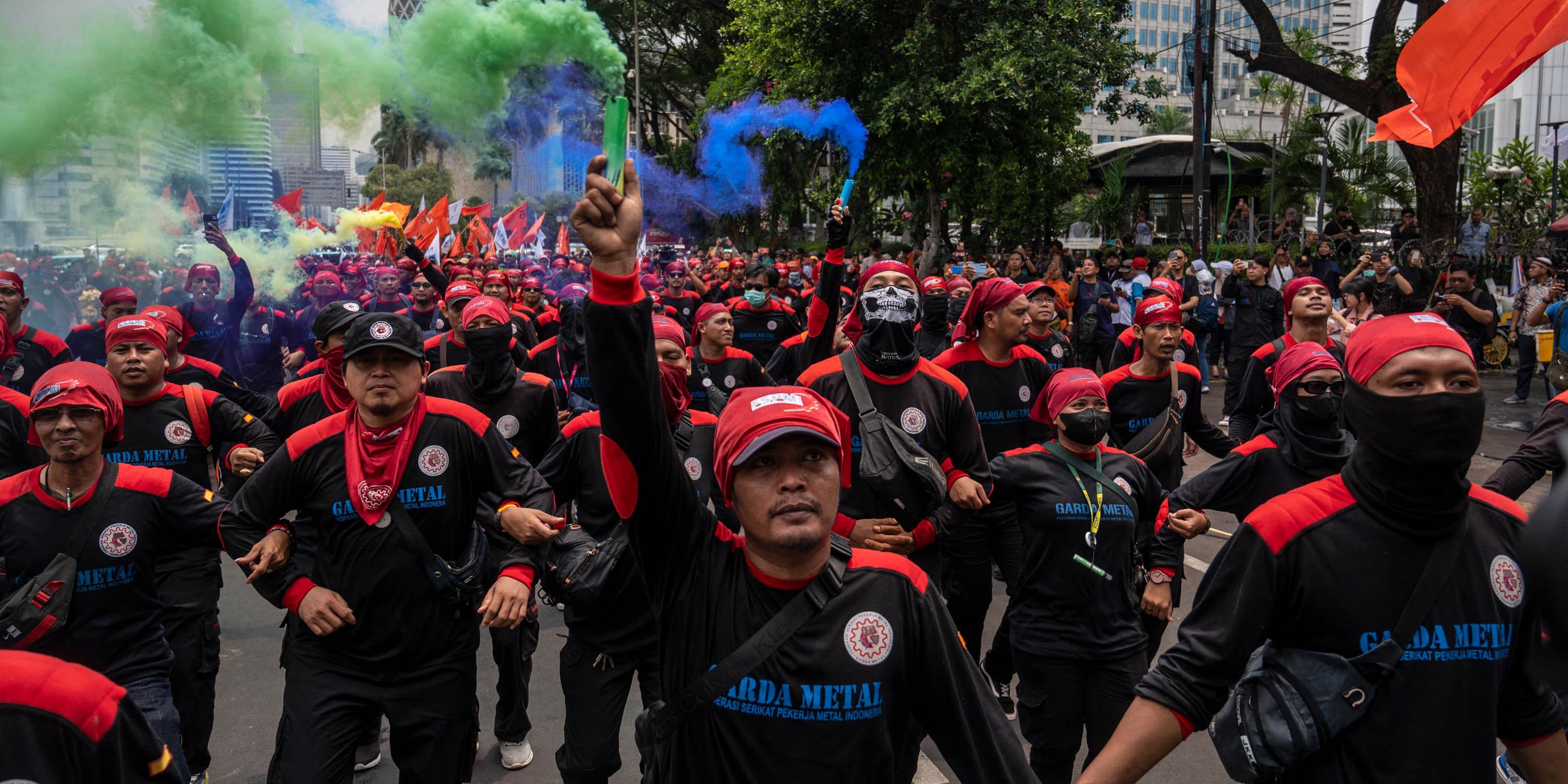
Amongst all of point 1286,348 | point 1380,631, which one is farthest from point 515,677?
point 1286,348

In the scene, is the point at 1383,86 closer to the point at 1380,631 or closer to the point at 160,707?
the point at 1380,631

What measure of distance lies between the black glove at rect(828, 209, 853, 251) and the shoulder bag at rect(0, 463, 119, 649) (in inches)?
147

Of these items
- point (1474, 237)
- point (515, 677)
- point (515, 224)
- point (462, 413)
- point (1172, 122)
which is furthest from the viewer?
point (1172, 122)

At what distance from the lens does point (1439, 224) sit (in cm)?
1956

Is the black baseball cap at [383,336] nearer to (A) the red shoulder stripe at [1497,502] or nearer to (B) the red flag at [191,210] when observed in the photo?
(A) the red shoulder stripe at [1497,502]

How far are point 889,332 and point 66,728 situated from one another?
3662mm

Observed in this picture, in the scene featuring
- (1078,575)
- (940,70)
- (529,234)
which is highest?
(940,70)

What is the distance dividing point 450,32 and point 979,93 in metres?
8.08

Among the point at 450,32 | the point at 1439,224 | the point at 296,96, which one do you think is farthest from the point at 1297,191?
the point at 296,96

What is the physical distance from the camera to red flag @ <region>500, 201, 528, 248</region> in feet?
75.8

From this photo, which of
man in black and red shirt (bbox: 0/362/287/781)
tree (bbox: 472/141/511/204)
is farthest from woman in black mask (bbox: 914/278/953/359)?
tree (bbox: 472/141/511/204)

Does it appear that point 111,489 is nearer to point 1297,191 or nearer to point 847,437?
point 847,437

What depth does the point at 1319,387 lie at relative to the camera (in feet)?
15.1

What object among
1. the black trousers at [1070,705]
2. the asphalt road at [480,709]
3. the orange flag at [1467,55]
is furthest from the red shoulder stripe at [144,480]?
the orange flag at [1467,55]
